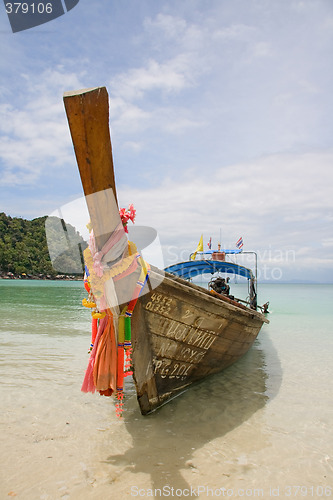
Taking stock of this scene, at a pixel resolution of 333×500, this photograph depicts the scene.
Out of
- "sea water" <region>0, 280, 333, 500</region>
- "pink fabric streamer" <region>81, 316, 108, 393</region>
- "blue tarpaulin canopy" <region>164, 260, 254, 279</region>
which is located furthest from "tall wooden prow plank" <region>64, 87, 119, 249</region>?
"blue tarpaulin canopy" <region>164, 260, 254, 279</region>

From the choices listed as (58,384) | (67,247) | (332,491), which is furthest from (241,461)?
(58,384)

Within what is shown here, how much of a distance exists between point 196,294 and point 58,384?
115 inches

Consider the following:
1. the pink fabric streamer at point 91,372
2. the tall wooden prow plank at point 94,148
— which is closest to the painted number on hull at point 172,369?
the pink fabric streamer at point 91,372

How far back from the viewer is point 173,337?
3.86 meters

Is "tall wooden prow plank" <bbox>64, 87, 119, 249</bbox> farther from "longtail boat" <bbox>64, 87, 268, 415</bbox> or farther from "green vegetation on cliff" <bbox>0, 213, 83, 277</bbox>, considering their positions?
"green vegetation on cliff" <bbox>0, 213, 83, 277</bbox>

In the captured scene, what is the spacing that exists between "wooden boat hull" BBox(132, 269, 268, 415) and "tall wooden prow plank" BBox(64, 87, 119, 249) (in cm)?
117

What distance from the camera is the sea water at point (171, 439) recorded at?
2.70 meters

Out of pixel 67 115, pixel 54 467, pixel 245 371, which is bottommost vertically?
pixel 245 371

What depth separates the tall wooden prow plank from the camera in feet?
6.44

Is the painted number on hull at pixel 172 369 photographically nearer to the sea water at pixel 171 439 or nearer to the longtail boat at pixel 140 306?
the longtail boat at pixel 140 306

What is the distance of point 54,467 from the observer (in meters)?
2.87

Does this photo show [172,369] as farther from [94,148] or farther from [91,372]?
[94,148]

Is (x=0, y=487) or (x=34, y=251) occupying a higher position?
(x=34, y=251)

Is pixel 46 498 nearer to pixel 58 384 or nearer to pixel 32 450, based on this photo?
pixel 32 450
